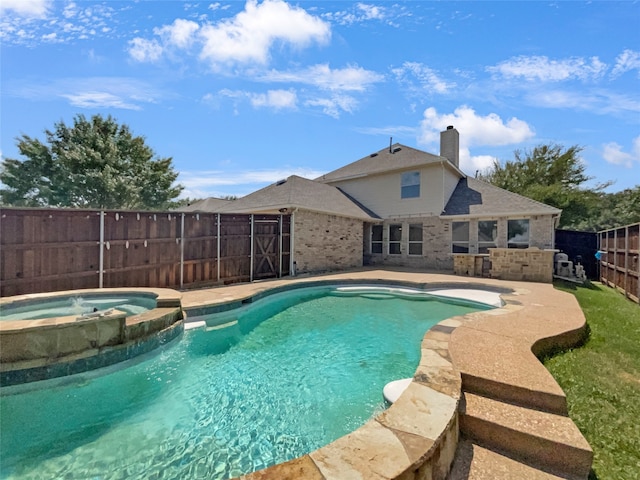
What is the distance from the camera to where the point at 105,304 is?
20.4ft

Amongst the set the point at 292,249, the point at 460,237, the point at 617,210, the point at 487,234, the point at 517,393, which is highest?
the point at 617,210

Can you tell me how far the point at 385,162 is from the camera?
16.4m

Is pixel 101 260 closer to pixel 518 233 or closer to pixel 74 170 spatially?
pixel 518 233

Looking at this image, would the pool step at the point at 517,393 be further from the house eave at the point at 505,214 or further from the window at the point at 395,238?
the window at the point at 395,238

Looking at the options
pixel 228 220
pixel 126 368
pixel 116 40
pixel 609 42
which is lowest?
pixel 126 368

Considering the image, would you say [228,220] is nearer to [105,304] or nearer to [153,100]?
[105,304]

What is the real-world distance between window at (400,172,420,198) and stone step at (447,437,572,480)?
45.7 ft

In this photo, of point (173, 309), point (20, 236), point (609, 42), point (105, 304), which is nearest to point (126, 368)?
point (173, 309)

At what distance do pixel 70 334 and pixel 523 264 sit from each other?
13190mm

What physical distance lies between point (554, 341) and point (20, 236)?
35.4ft

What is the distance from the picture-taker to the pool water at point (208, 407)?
2.61 meters

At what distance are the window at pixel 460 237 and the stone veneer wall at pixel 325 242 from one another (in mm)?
4679

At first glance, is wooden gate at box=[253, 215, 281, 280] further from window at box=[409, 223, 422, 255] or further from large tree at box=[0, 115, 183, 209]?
large tree at box=[0, 115, 183, 209]

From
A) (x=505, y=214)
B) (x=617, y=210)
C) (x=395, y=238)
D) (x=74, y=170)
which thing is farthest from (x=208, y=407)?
(x=617, y=210)
